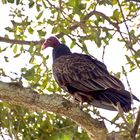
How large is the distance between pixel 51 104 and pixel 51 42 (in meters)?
2.07

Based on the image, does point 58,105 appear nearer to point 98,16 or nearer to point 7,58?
point 7,58

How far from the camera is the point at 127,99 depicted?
3.78 m

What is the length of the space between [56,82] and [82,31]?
555 millimetres

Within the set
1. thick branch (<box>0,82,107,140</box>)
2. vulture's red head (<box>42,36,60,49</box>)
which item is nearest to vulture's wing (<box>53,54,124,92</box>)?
vulture's red head (<box>42,36,60,49</box>)

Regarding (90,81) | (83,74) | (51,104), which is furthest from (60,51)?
(51,104)

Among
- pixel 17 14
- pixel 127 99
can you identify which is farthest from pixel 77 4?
pixel 127 99

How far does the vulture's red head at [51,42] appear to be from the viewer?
5018 mm

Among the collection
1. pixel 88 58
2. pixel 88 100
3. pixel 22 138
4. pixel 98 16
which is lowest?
pixel 22 138

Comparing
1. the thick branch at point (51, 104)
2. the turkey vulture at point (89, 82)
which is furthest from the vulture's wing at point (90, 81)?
the thick branch at point (51, 104)

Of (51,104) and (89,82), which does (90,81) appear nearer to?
(89,82)

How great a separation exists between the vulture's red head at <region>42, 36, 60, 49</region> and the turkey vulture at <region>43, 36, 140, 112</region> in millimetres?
65

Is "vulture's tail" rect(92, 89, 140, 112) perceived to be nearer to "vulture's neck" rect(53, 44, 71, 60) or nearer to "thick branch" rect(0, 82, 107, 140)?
"thick branch" rect(0, 82, 107, 140)

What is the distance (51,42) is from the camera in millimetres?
5266

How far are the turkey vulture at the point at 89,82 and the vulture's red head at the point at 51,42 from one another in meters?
0.06
